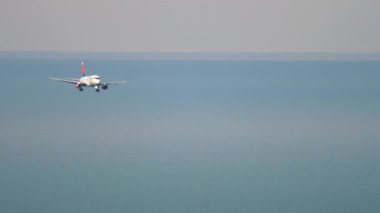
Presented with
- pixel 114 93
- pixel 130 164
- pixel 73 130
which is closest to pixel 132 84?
pixel 114 93

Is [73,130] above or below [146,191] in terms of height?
above

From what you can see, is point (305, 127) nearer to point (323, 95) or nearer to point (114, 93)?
point (323, 95)

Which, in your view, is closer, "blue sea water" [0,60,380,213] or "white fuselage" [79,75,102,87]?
"white fuselage" [79,75,102,87]

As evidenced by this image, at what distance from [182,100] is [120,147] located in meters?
36.4

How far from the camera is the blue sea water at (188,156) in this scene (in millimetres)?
38531

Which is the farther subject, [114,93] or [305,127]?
[114,93]

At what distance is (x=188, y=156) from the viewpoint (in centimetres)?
4922

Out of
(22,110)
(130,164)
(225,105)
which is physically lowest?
(130,164)

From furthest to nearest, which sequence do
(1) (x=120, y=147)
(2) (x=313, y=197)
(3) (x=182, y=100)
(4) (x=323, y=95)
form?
Answer: 1. (4) (x=323, y=95)
2. (3) (x=182, y=100)
3. (1) (x=120, y=147)
4. (2) (x=313, y=197)

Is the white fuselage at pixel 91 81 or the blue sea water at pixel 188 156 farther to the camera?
the blue sea water at pixel 188 156

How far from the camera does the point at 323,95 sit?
309 feet

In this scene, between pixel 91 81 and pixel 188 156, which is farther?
pixel 188 156

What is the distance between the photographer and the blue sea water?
3853cm

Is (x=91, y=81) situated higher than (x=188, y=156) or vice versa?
(x=188, y=156)
